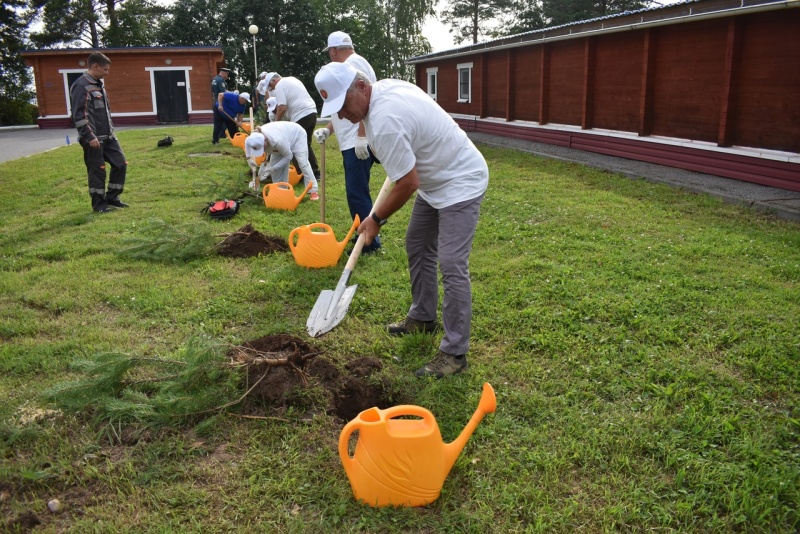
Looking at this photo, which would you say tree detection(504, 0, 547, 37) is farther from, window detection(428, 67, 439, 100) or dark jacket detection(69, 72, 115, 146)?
dark jacket detection(69, 72, 115, 146)

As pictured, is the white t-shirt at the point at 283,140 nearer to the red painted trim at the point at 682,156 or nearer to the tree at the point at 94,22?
the red painted trim at the point at 682,156

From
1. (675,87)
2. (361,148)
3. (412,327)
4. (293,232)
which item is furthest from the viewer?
(675,87)

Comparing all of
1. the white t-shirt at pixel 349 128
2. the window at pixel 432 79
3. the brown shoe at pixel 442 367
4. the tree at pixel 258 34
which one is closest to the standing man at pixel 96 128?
the white t-shirt at pixel 349 128

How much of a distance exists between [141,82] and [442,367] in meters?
31.5

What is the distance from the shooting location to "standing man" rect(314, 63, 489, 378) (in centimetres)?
332

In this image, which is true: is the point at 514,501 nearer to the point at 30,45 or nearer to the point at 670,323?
the point at 670,323

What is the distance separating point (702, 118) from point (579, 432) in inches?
389

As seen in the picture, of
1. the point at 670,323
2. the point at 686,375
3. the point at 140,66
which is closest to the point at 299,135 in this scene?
the point at 670,323

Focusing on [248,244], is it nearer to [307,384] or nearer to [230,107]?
[307,384]

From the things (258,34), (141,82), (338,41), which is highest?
(258,34)

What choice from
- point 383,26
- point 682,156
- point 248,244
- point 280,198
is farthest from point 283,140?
point 383,26

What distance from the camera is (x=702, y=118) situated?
11203mm

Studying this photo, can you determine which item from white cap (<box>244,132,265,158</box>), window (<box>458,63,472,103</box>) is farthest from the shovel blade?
window (<box>458,63,472,103</box>)

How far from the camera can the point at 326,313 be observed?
13.2 feet
